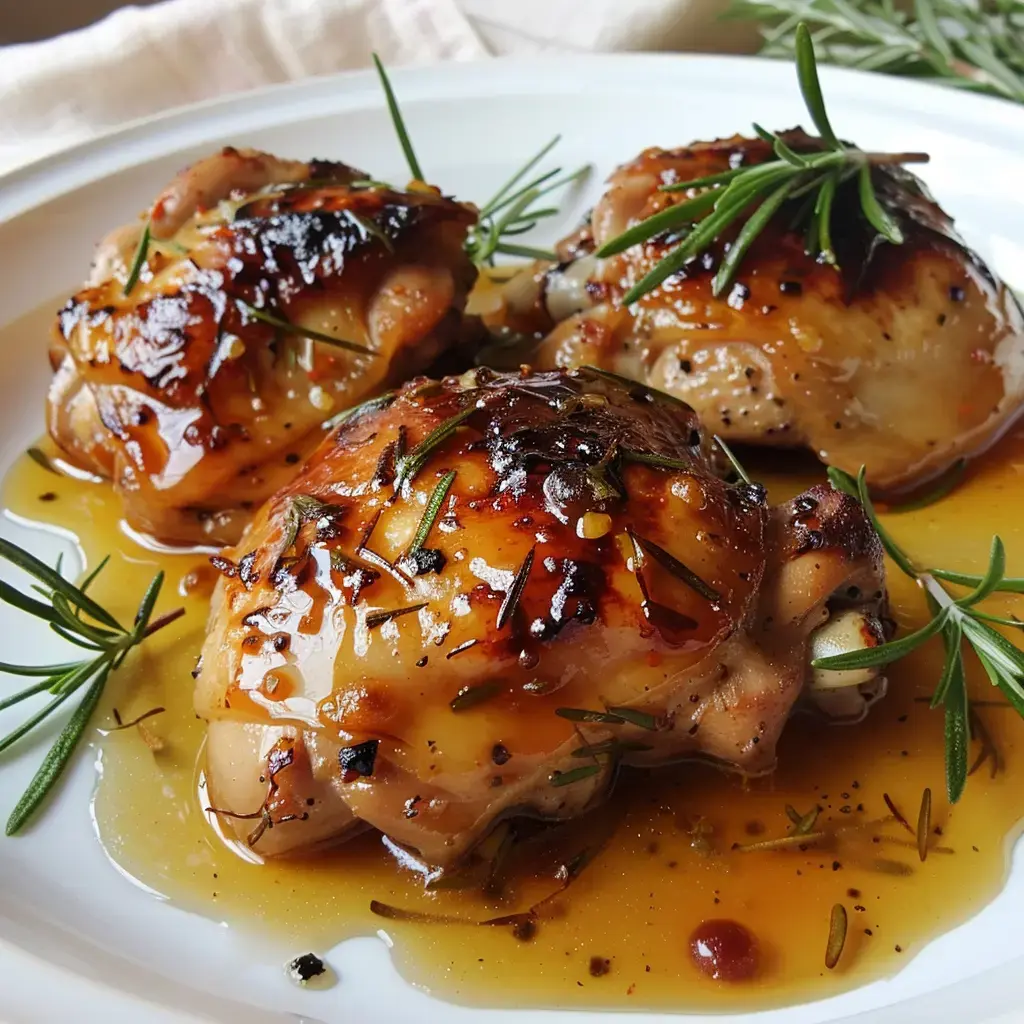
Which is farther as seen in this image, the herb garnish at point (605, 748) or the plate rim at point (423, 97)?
the plate rim at point (423, 97)

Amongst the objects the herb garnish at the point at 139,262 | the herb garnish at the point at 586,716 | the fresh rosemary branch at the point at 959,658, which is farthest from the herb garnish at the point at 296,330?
the fresh rosemary branch at the point at 959,658

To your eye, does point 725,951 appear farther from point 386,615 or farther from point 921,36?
point 921,36

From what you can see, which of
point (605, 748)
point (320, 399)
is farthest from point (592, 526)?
point (320, 399)

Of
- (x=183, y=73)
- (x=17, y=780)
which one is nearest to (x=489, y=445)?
(x=17, y=780)

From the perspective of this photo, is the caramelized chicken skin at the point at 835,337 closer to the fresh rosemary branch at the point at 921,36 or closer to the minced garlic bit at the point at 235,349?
the minced garlic bit at the point at 235,349

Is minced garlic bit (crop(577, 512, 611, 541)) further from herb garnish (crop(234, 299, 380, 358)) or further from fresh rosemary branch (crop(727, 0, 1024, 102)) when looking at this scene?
fresh rosemary branch (crop(727, 0, 1024, 102))

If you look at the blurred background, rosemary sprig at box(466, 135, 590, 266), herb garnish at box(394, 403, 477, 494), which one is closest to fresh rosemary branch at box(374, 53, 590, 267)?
rosemary sprig at box(466, 135, 590, 266)
